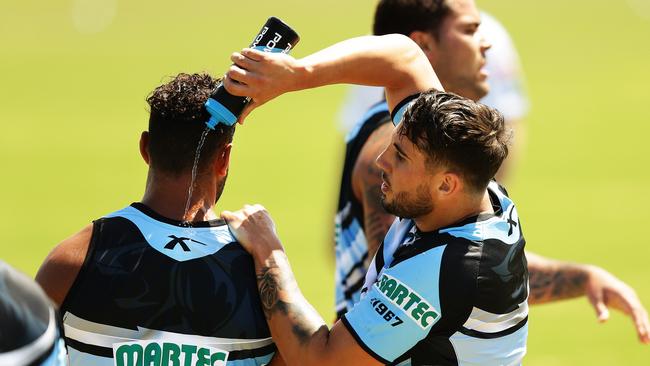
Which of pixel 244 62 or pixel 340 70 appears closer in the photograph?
pixel 244 62

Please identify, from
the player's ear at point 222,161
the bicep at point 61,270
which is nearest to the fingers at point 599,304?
the player's ear at point 222,161

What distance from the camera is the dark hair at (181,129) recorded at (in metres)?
3.93

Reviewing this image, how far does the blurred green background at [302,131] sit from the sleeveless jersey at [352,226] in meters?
3.87

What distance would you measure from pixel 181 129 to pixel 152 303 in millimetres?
596

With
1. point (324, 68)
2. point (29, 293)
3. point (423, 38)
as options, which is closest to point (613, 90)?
point (423, 38)

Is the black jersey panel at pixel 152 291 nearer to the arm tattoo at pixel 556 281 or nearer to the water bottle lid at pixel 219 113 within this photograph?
the water bottle lid at pixel 219 113

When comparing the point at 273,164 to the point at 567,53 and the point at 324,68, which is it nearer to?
the point at 567,53

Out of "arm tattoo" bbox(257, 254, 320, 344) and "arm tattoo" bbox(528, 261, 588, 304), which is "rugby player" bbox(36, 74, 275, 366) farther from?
"arm tattoo" bbox(528, 261, 588, 304)

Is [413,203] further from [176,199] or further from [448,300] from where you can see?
[176,199]

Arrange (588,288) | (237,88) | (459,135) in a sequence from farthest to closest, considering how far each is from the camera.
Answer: (588,288) < (459,135) < (237,88)

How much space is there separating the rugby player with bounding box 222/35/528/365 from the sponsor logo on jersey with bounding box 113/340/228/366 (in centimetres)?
25

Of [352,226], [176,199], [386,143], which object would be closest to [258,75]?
[176,199]

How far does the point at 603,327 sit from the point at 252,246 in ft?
23.3

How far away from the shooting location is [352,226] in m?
5.62
